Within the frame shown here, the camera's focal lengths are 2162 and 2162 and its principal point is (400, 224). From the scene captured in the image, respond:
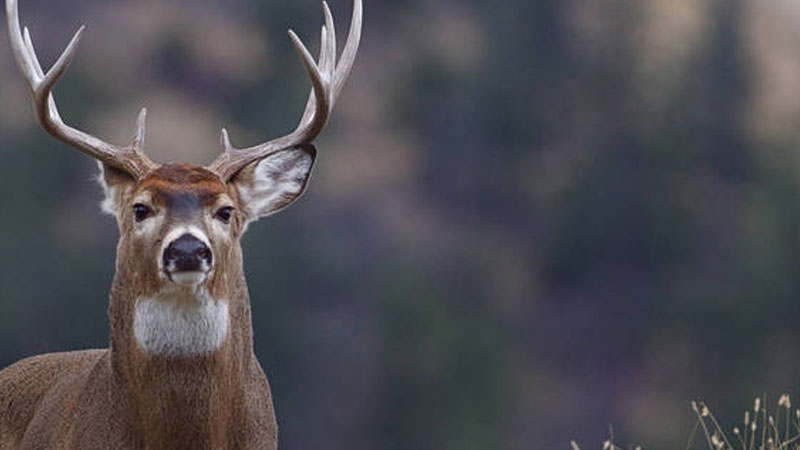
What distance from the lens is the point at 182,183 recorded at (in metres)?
8.44

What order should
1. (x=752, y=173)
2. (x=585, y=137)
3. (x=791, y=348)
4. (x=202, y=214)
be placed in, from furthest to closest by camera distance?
1. (x=585, y=137)
2. (x=752, y=173)
3. (x=791, y=348)
4. (x=202, y=214)

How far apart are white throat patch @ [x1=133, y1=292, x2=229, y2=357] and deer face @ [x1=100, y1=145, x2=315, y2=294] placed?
66 mm

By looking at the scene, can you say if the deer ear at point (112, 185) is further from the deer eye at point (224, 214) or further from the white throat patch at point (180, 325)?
the white throat patch at point (180, 325)

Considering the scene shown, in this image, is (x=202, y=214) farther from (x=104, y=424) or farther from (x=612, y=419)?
(x=612, y=419)

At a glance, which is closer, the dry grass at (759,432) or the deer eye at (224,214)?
the deer eye at (224,214)

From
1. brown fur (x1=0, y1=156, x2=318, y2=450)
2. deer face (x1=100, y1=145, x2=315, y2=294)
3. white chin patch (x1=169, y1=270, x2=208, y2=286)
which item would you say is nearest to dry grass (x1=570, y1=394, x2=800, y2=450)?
brown fur (x1=0, y1=156, x2=318, y2=450)

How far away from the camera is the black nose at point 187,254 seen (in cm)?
803

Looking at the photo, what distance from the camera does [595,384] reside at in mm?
52000

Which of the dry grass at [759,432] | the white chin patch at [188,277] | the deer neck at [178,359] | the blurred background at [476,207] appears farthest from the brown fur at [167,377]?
the blurred background at [476,207]

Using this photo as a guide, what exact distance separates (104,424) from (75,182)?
39.1 meters

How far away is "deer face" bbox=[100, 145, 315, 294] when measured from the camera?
8102 mm

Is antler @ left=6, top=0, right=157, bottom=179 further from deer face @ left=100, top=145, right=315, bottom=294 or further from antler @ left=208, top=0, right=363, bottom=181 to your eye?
antler @ left=208, top=0, right=363, bottom=181

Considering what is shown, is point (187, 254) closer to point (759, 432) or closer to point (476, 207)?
point (759, 432)

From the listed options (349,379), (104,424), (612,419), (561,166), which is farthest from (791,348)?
(104,424)
